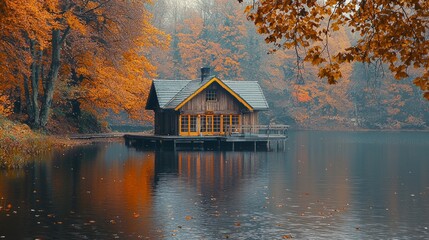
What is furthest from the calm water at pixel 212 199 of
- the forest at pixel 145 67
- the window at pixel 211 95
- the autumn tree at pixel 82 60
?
the window at pixel 211 95

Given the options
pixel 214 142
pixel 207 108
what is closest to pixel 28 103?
pixel 207 108

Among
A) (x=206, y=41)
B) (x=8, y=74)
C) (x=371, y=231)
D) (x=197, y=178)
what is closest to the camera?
(x=371, y=231)

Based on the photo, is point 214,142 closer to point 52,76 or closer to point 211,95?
point 211,95

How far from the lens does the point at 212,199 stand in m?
27.9

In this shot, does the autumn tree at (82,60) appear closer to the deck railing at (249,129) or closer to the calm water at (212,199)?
the deck railing at (249,129)

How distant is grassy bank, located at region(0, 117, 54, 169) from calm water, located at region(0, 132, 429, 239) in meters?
1.19

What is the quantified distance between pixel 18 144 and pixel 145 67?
32146 millimetres

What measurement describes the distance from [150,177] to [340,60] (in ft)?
77.8

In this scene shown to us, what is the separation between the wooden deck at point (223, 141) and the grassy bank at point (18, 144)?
34.4ft

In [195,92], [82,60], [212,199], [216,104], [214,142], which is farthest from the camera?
[82,60]

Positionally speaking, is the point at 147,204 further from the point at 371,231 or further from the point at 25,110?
the point at 25,110

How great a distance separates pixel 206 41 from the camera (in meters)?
118

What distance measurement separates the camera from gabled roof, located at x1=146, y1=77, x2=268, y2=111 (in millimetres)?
62669

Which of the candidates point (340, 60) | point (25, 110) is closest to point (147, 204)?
point (340, 60)
